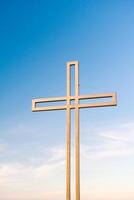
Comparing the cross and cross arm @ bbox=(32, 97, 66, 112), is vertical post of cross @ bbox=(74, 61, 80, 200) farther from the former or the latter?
cross arm @ bbox=(32, 97, 66, 112)

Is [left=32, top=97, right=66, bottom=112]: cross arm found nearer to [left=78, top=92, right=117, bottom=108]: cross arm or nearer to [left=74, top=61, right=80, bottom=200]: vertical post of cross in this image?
[left=74, top=61, right=80, bottom=200]: vertical post of cross

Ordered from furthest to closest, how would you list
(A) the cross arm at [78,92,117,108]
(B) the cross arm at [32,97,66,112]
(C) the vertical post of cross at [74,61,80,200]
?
(B) the cross arm at [32,97,66,112] < (A) the cross arm at [78,92,117,108] < (C) the vertical post of cross at [74,61,80,200]

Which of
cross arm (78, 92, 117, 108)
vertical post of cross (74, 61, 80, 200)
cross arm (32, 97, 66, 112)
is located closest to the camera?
vertical post of cross (74, 61, 80, 200)

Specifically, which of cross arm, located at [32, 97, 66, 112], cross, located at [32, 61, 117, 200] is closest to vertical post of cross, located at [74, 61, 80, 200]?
cross, located at [32, 61, 117, 200]

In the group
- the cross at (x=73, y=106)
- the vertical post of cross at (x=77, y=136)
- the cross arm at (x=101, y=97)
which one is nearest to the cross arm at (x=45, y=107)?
the cross at (x=73, y=106)

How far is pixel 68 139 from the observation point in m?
9.28

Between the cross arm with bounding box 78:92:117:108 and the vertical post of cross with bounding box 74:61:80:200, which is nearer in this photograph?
the vertical post of cross with bounding box 74:61:80:200

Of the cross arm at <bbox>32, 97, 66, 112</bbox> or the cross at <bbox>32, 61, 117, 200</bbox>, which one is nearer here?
the cross at <bbox>32, 61, 117, 200</bbox>

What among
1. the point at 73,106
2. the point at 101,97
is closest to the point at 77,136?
the point at 73,106

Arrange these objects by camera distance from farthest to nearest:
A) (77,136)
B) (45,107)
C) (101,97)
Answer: (45,107)
(101,97)
(77,136)

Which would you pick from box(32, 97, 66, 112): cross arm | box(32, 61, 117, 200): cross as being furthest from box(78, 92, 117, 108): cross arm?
box(32, 97, 66, 112): cross arm

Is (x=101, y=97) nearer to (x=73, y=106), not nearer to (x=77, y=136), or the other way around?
(x=73, y=106)

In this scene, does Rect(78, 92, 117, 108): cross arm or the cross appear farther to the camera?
Rect(78, 92, 117, 108): cross arm

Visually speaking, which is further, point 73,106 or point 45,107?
point 45,107
